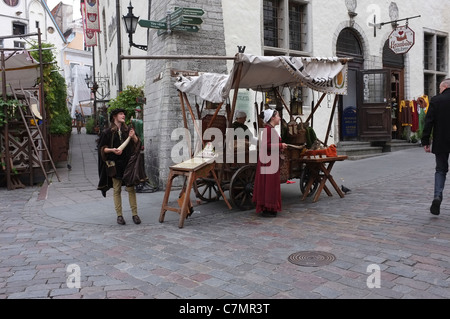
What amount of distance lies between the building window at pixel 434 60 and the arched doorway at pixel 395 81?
1723mm

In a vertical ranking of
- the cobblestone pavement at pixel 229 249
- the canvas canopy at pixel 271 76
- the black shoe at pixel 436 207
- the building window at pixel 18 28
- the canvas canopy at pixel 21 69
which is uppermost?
the building window at pixel 18 28

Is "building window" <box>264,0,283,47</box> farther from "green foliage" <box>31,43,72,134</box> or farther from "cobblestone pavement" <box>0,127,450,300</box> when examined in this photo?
"green foliage" <box>31,43,72,134</box>

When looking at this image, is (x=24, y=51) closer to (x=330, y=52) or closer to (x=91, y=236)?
(x=91, y=236)

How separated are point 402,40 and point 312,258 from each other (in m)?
12.3

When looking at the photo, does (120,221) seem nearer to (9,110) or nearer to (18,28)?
(9,110)

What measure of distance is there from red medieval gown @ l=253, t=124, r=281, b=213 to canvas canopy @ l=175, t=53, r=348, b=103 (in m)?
0.93

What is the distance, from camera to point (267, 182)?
6.36 m

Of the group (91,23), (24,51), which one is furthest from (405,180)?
(91,23)

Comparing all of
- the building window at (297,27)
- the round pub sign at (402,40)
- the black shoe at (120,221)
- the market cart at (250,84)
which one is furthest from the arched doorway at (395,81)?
the black shoe at (120,221)

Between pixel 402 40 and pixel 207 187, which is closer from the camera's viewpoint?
pixel 207 187

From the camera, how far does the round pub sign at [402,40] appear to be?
551 inches

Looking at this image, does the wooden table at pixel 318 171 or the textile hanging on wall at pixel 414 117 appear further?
the textile hanging on wall at pixel 414 117

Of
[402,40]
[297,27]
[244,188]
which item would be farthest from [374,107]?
[244,188]

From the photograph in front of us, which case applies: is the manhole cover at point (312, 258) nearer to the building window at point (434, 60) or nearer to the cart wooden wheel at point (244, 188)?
the cart wooden wheel at point (244, 188)
